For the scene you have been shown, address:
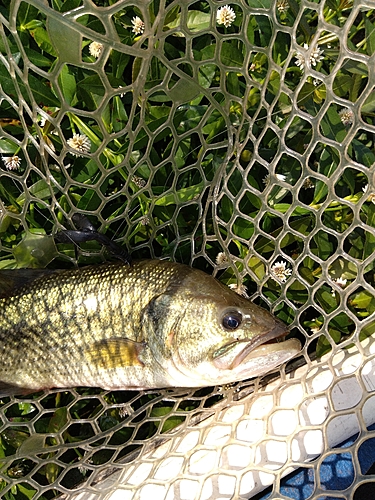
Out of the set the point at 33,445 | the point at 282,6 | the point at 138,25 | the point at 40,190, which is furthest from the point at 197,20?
the point at 33,445

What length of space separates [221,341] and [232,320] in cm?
10

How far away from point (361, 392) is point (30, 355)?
4.69 feet

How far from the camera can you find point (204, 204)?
2.63m

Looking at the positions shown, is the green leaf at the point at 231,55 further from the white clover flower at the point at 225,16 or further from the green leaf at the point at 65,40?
the green leaf at the point at 65,40

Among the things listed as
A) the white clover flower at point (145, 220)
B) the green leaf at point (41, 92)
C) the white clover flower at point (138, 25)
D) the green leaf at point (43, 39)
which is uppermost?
the white clover flower at point (138, 25)

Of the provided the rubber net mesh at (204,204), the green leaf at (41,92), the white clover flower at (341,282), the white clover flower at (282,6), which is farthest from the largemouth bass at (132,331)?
the white clover flower at (282,6)

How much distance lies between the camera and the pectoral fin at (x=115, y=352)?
86.7 inches

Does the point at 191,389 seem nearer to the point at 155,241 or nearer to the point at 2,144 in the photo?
the point at 155,241

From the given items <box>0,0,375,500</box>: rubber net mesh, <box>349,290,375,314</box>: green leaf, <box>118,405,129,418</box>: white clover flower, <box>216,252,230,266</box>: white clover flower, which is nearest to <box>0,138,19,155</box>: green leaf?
<box>0,0,375,500</box>: rubber net mesh

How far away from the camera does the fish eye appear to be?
6.82 feet

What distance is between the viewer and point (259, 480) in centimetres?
210

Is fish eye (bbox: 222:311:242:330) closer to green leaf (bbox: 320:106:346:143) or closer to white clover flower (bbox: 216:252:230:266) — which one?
white clover flower (bbox: 216:252:230:266)

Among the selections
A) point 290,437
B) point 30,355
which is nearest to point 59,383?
point 30,355

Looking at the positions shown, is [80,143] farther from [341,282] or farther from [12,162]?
[341,282]
